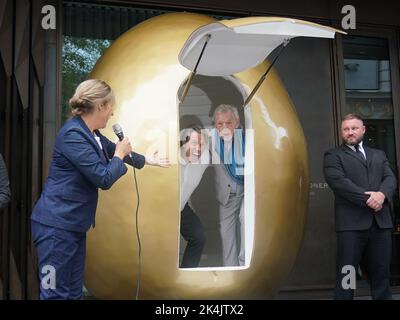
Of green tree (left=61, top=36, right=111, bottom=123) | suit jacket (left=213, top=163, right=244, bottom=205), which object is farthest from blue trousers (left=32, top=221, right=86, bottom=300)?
green tree (left=61, top=36, right=111, bottom=123)

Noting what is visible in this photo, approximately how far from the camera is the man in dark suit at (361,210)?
3.89 metres

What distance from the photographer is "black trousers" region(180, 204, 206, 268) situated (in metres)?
3.60

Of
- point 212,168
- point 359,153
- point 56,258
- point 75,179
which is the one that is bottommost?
point 56,258

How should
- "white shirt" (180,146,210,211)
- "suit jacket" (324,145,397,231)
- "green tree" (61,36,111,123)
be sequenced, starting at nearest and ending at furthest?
1. "white shirt" (180,146,210,211)
2. "suit jacket" (324,145,397,231)
3. "green tree" (61,36,111,123)

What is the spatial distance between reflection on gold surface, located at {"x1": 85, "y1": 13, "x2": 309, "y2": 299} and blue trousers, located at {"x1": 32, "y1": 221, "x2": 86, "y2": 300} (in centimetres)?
66

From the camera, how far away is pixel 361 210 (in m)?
3.92

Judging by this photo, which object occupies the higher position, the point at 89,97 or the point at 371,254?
the point at 89,97

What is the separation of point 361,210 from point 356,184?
0.65ft

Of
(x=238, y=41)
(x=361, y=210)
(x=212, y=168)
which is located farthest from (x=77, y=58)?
(x=361, y=210)

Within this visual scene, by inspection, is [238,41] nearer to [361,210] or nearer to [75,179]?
[75,179]

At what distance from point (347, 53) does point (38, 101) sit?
11.0 ft

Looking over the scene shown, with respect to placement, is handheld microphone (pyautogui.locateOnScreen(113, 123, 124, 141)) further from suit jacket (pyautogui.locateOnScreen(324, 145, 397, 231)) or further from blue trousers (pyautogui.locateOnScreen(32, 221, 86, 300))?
suit jacket (pyautogui.locateOnScreen(324, 145, 397, 231))
